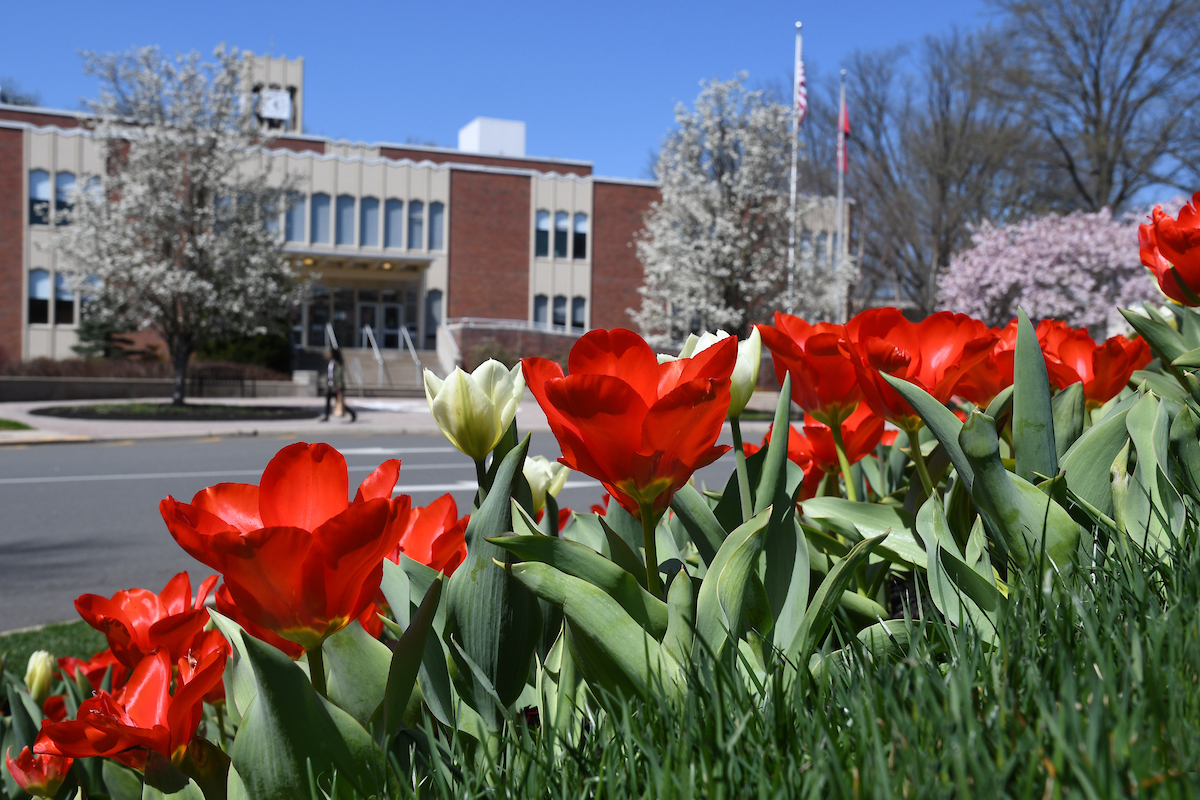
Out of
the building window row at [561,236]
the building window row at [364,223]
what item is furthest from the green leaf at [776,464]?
the building window row at [561,236]

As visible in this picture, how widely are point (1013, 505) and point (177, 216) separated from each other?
22.4 m

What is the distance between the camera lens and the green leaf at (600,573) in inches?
33.8

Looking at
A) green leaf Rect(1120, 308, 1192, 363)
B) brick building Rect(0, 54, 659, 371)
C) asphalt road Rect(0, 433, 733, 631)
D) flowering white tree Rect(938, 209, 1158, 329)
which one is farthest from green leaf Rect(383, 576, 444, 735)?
brick building Rect(0, 54, 659, 371)

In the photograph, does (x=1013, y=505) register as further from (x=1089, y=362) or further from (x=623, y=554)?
(x=1089, y=362)

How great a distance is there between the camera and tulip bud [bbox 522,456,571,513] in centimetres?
126

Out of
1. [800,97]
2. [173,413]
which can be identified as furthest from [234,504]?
[800,97]

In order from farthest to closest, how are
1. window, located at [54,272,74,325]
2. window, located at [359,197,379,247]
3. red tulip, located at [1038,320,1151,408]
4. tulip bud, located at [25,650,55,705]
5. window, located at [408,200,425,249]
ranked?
window, located at [408,200,425,249] → window, located at [359,197,379,247] → window, located at [54,272,74,325] → tulip bud, located at [25,650,55,705] → red tulip, located at [1038,320,1151,408]

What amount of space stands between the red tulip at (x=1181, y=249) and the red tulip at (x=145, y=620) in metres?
1.47

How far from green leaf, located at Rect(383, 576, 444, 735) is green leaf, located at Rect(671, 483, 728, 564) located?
1.24 ft

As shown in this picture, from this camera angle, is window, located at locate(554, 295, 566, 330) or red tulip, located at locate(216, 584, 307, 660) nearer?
red tulip, located at locate(216, 584, 307, 660)

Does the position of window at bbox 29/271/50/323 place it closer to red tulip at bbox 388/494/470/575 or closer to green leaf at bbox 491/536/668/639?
red tulip at bbox 388/494/470/575

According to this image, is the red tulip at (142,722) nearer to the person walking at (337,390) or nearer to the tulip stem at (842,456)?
the tulip stem at (842,456)

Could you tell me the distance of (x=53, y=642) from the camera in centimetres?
426

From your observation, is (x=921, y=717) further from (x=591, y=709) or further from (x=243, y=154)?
(x=243, y=154)
